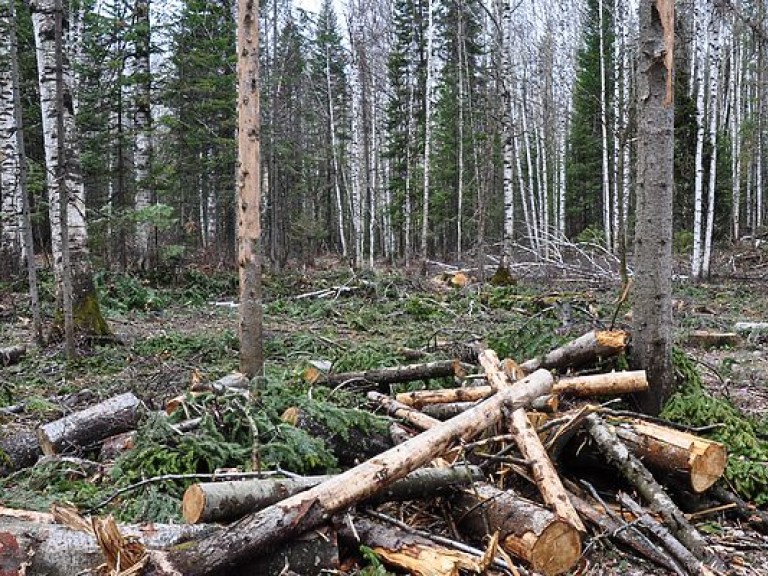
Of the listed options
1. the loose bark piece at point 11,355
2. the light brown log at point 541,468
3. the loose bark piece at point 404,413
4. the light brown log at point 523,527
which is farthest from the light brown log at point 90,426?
the loose bark piece at point 11,355

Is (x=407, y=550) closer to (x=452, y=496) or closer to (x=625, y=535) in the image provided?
(x=452, y=496)

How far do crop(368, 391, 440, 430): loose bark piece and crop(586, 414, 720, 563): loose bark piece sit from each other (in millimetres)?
1224

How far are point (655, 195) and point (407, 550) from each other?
3718 millimetres

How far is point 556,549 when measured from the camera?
3646 mm

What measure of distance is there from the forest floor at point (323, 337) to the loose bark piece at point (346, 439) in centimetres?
85

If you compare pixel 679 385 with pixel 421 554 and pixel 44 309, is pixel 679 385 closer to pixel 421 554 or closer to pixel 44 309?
pixel 421 554

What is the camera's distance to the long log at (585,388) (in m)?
5.50

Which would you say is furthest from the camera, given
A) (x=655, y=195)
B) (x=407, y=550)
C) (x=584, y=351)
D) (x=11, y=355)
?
(x=11, y=355)

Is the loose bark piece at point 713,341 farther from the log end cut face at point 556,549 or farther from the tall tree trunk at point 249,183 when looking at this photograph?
the log end cut face at point 556,549

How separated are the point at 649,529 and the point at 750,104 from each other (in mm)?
36669

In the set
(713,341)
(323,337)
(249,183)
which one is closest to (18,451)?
(249,183)

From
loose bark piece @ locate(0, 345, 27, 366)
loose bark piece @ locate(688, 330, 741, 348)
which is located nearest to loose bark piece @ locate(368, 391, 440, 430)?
loose bark piece @ locate(0, 345, 27, 366)

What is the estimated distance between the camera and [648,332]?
222 inches

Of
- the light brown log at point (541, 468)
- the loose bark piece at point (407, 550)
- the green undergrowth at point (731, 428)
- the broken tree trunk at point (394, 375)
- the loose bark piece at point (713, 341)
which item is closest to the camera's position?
the loose bark piece at point (407, 550)
